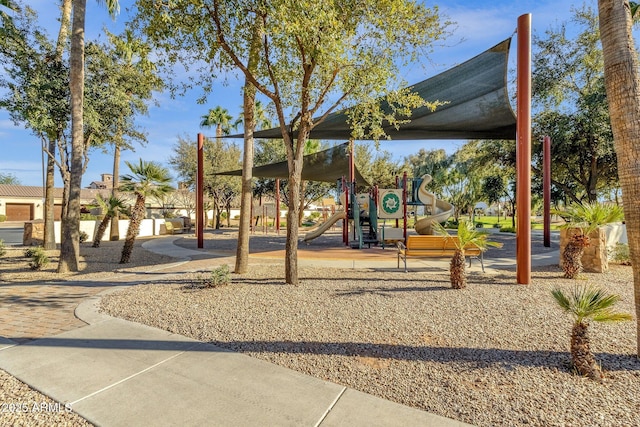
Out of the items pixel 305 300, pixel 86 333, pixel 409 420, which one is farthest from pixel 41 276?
pixel 409 420

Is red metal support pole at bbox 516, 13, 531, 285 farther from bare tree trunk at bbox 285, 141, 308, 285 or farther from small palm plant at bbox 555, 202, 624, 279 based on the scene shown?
bare tree trunk at bbox 285, 141, 308, 285

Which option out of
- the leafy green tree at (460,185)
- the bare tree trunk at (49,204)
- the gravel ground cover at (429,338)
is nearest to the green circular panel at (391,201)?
the gravel ground cover at (429,338)

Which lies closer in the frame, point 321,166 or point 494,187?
point 321,166

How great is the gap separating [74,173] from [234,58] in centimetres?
493

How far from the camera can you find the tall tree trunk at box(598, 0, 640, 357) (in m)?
2.93

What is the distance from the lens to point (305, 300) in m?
5.22

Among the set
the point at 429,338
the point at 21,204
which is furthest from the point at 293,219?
the point at 21,204

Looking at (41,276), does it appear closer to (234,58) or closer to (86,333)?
(86,333)

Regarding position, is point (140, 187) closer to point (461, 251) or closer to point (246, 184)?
point (246, 184)

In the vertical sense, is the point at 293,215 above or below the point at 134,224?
above

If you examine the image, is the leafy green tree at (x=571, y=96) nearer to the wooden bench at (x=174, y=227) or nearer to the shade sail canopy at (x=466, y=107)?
the shade sail canopy at (x=466, y=107)

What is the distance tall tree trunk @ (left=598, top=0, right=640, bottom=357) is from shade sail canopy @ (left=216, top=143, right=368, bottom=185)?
11.0m

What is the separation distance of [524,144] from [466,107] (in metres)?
3.45

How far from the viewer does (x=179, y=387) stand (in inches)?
108
